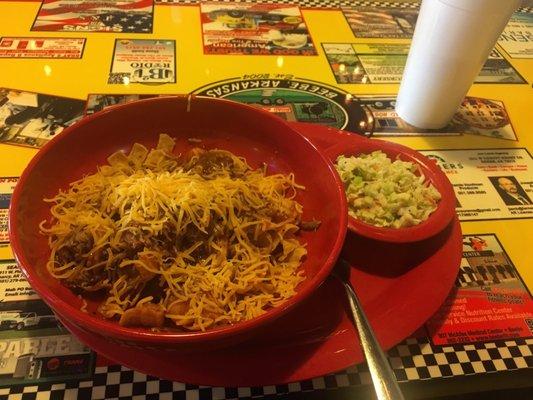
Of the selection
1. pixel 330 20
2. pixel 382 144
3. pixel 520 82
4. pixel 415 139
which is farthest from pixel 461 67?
pixel 330 20

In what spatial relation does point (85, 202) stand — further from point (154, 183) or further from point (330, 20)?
point (330, 20)

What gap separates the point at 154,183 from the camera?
3.29 ft

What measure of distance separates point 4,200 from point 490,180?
1369 millimetres

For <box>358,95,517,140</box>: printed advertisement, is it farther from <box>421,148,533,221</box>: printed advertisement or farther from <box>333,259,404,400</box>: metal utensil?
<box>333,259,404,400</box>: metal utensil

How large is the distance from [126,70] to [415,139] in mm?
1028

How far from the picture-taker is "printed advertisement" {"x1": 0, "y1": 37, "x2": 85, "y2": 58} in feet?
5.55

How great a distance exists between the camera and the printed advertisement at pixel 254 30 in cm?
185

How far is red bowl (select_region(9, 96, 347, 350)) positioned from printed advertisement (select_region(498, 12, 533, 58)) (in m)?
1.34

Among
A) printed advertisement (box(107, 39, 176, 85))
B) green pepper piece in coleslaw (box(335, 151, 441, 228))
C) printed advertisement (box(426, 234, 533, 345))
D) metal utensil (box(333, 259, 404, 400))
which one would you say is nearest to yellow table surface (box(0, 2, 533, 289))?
printed advertisement (box(107, 39, 176, 85))

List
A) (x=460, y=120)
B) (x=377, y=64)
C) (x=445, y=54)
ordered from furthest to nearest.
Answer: (x=377, y=64)
(x=460, y=120)
(x=445, y=54)

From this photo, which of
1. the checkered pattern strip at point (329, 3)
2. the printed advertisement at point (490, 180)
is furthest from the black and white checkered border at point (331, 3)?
the printed advertisement at point (490, 180)

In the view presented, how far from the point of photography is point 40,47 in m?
1.73

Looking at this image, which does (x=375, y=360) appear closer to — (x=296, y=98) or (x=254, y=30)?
(x=296, y=98)

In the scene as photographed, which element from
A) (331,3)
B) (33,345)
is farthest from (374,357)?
(331,3)
